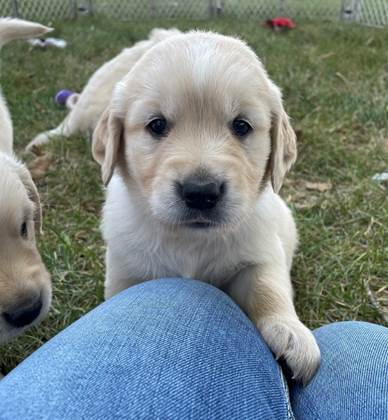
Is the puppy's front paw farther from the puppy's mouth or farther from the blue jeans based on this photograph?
the puppy's mouth

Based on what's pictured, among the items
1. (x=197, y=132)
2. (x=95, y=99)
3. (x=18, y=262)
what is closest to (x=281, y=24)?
(x=95, y=99)

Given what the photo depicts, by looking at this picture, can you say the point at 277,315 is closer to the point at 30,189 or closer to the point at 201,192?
the point at 201,192

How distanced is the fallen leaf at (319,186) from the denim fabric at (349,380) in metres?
1.74

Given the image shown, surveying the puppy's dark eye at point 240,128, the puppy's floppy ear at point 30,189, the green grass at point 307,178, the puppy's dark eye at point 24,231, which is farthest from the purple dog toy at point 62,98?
the puppy's dark eye at point 240,128

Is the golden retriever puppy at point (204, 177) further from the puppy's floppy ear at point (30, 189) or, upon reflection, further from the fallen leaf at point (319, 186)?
the fallen leaf at point (319, 186)

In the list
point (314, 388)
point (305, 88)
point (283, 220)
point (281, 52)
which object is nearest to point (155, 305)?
point (314, 388)

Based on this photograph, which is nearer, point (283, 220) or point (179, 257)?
point (179, 257)

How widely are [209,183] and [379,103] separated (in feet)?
11.1

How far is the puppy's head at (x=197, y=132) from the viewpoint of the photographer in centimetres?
192

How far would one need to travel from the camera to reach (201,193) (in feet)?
6.13

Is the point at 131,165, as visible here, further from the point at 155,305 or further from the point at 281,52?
the point at 281,52

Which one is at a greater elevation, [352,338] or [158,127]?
[158,127]

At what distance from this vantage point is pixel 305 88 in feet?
16.9

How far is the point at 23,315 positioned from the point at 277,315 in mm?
869
